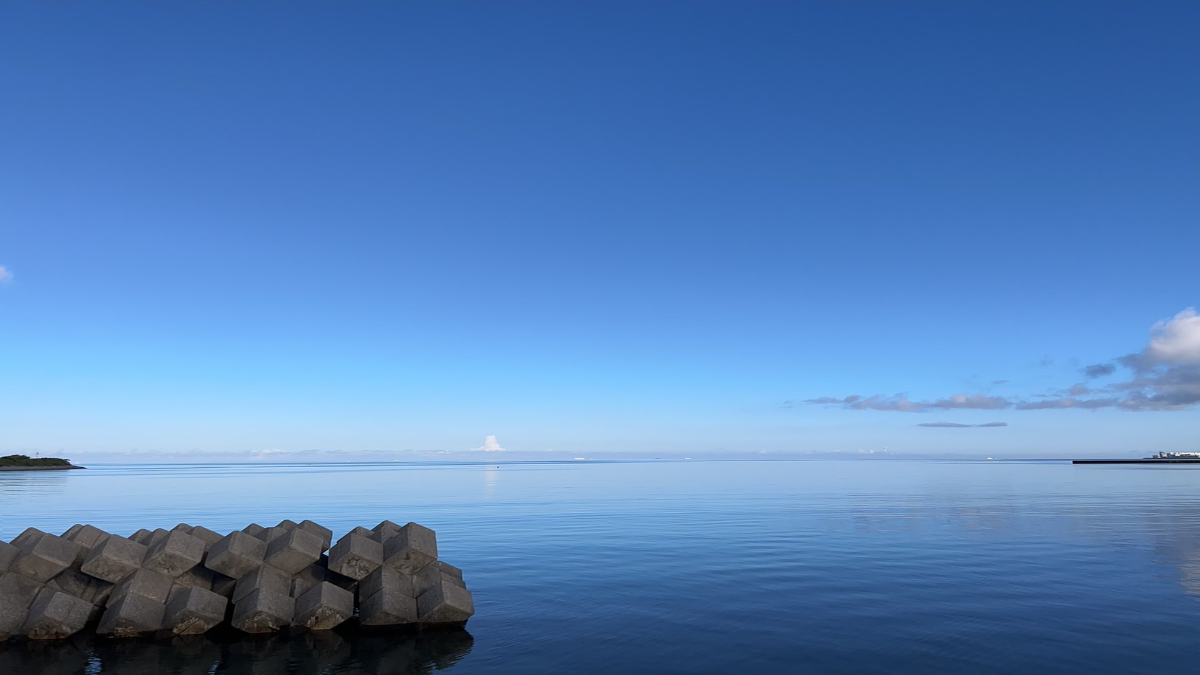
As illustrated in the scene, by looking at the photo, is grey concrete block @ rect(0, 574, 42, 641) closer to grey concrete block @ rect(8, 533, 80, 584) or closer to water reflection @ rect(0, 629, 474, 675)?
grey concrete block @ rect(8, 533, 80, 584)

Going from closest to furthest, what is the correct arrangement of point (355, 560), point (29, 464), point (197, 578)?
1. point (197, 578)
2. point (355, 560)
3. point (29, 464)

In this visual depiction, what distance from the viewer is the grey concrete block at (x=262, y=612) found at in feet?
53.6

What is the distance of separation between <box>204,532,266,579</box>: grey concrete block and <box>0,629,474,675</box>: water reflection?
5.19ft

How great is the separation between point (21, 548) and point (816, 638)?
1972cm

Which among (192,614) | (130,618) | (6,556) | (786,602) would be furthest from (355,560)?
(786,602)

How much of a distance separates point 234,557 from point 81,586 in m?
4.28

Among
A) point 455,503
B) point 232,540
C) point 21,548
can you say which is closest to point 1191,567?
point 232,540

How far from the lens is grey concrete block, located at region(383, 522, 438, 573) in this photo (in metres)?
18.3

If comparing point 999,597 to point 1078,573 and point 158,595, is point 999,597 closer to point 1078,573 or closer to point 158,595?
point 1078,573

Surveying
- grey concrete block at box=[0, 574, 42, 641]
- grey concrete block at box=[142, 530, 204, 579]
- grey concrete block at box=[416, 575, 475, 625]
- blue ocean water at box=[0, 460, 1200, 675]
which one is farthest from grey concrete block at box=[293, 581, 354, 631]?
grey concrete block at box=[0, 574, 42, 641]

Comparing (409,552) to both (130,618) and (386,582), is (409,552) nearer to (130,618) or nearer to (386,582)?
(386,582)

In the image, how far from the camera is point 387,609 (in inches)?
671

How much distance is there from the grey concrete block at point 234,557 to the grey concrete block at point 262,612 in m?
0.83

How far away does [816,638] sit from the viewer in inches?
594
